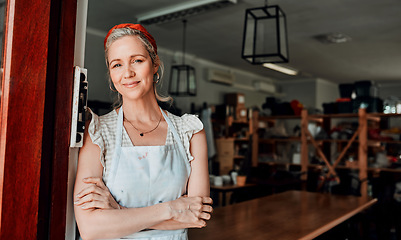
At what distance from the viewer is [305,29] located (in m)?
5.57

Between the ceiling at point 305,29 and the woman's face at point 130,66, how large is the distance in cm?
347

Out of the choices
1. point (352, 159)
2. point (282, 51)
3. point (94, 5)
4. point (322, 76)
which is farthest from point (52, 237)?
point (322, 76)

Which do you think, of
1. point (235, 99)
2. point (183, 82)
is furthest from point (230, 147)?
point (183, 82)

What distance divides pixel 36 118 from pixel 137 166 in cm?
39

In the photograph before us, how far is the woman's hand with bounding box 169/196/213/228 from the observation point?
122 centimetres

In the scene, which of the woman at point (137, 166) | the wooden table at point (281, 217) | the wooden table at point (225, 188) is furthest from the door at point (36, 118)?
the wooden table at point (225, 188)

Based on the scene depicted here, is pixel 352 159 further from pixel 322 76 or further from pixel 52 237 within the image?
pixel 52 237

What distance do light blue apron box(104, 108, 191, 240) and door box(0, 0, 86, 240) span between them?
178 mm

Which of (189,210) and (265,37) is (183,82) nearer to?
(265,37)

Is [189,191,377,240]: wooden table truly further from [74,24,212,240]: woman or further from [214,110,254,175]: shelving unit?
[214,110,254,175]: shelving unit

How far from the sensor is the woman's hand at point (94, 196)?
1.11 m

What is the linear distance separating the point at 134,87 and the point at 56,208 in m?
0.48

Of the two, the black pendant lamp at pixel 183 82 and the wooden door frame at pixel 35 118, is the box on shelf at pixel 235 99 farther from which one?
the wooden door frame at pixel 35 118

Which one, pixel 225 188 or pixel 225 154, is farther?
pixel 225 154
